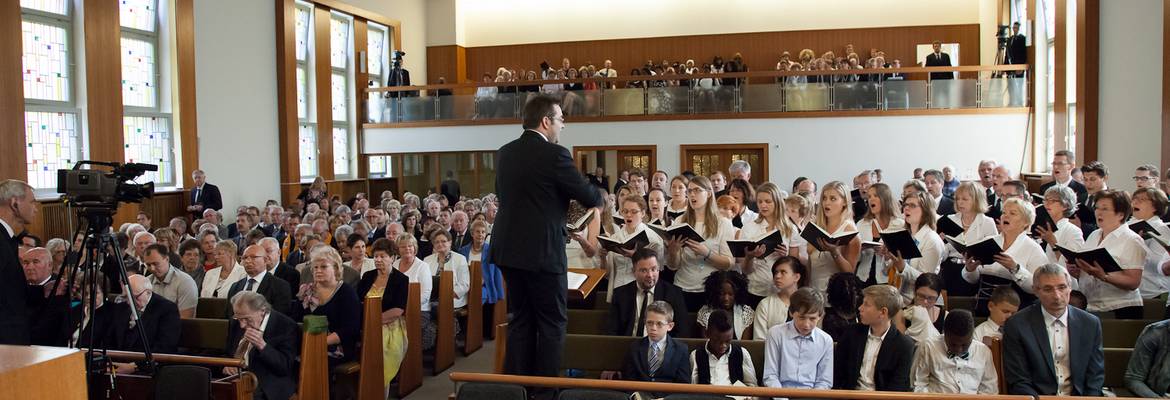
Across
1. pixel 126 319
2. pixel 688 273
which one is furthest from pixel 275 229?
pixel 688 273

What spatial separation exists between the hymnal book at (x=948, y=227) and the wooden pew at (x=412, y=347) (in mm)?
3439

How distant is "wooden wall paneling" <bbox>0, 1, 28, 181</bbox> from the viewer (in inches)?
408

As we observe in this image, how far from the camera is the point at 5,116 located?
1040 centimetres

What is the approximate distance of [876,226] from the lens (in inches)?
211

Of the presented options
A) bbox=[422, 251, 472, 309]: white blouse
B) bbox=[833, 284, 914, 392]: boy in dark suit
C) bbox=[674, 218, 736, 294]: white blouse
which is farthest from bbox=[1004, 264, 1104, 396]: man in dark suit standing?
bbox=[422, 251, 472, 309]: white blouse

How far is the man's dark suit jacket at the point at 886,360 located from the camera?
12.6ft

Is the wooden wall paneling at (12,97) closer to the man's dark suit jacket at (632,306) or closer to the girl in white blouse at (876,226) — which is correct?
the man's dark suit jacket at (632,306)

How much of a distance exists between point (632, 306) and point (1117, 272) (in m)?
2.50

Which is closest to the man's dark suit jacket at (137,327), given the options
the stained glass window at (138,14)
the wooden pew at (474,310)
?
the wooden pew at (474,310)

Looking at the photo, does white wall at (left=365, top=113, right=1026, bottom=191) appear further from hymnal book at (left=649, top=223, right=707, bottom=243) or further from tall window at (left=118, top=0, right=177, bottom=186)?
hymnal book at (left=649, top=223, right=707, bottom=243)

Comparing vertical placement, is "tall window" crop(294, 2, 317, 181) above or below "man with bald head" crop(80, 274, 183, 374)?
above

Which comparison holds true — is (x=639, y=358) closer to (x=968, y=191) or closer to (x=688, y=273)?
(x=688, y=273)

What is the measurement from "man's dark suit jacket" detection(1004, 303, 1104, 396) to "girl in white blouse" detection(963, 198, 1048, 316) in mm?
789

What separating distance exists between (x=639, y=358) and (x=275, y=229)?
7.01m
